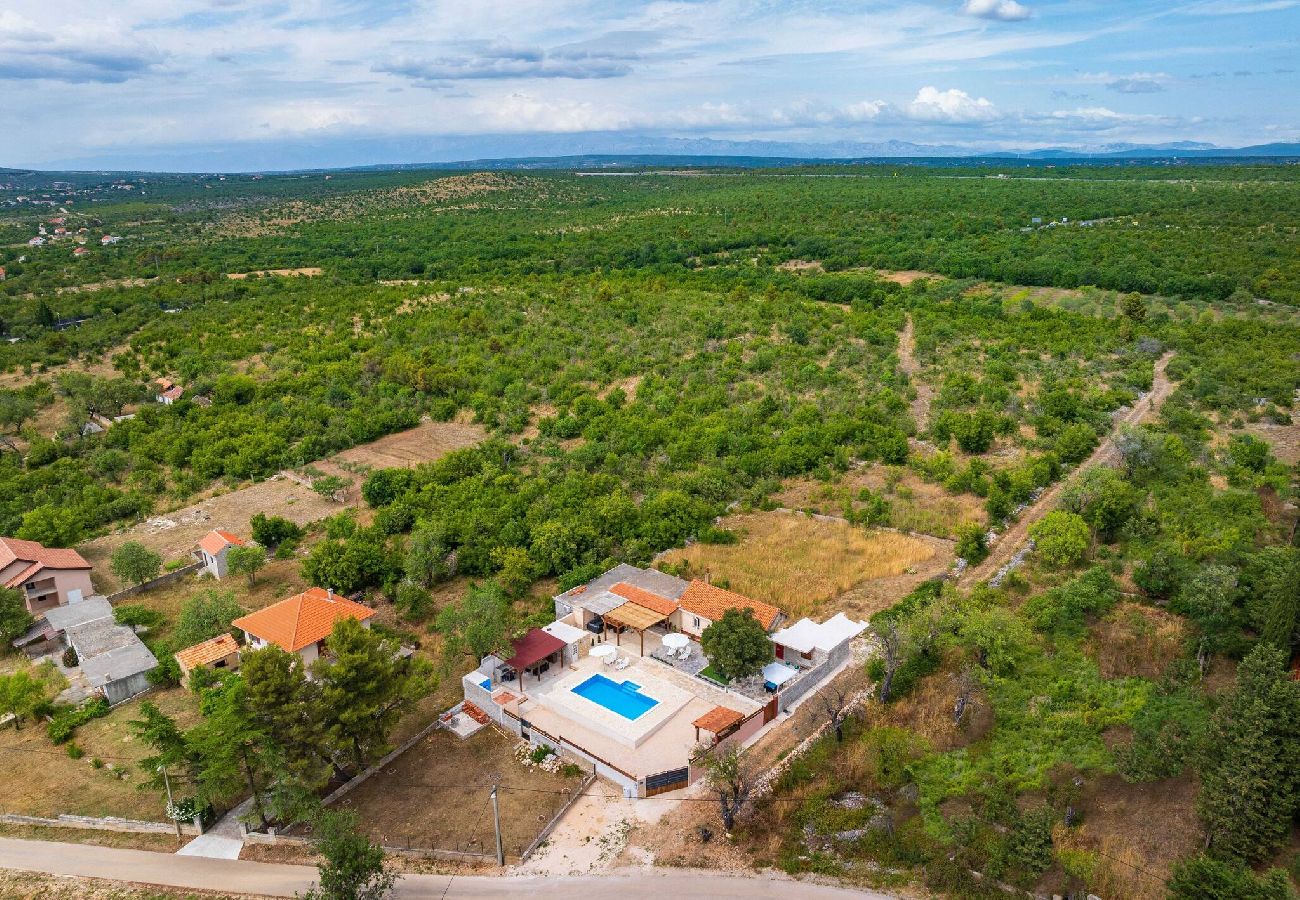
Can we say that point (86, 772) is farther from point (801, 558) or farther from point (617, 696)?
point (801, 558)

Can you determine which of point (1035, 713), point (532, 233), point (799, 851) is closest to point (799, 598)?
point (1035, 713)

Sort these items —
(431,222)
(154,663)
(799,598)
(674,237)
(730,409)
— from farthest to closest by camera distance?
(431,222) < (674,237) < (730,409) < (799,598) < (154,663)

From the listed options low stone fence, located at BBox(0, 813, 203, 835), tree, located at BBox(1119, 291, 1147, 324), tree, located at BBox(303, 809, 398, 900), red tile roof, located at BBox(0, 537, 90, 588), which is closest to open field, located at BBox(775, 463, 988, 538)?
tree, located at BBox(303, 809, 398, 900)

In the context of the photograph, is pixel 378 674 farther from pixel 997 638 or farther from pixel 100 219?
pixel 100 219

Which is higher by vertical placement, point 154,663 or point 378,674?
point 378,674

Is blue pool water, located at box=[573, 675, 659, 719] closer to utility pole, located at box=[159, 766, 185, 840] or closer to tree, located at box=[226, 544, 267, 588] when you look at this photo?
utility pole, located at box=[159, 766, 185, 840]

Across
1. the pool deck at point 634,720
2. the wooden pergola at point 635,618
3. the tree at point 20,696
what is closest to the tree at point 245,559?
the tree at point 20,696

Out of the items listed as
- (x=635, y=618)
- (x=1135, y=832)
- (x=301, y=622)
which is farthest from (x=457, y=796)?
(x=1135, y=832)
